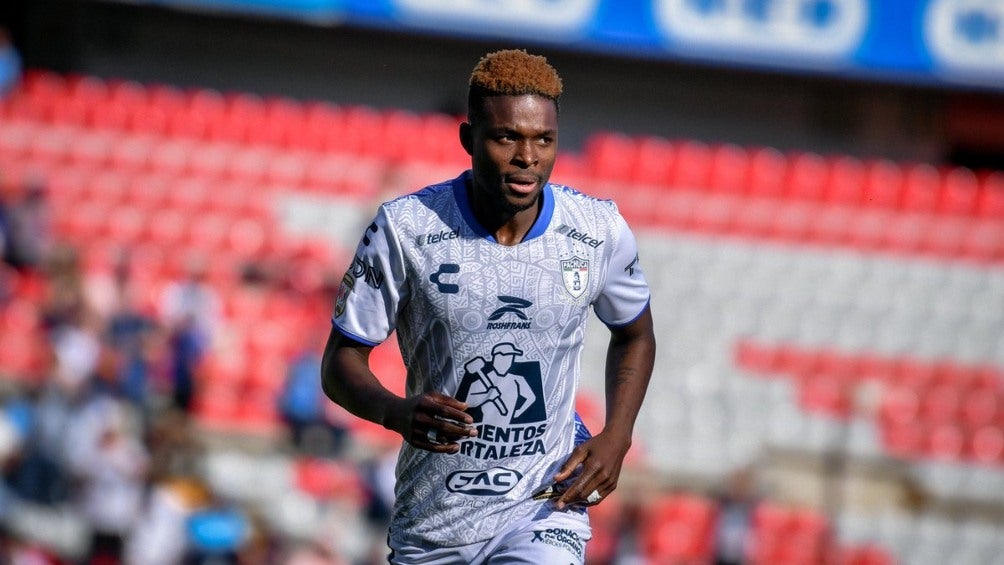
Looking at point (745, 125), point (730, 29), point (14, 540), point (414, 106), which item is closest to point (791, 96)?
point (745, 125)

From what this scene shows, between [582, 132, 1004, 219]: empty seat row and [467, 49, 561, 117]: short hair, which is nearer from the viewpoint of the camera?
[467, 49, 561, 117]: short hair

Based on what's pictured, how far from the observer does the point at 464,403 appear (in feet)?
9.15

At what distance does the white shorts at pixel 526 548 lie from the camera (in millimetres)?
3035

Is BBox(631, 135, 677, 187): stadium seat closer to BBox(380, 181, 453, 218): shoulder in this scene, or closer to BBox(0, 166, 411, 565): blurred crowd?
BBox(0, 166, 411, 565): blurred crowd

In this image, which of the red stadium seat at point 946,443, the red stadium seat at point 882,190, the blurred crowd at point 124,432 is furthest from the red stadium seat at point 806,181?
the blurred crowd at point 124,432

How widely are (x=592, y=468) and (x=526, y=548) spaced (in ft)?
0.87

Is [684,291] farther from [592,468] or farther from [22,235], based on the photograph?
[592,468]

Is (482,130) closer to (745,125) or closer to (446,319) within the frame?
(446,319)

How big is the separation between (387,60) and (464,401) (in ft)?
41.4

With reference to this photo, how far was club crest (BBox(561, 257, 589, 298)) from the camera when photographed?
3.05m

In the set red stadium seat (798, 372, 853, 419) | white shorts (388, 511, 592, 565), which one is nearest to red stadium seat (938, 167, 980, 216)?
red stadium seat (798, 372, 853, 419)

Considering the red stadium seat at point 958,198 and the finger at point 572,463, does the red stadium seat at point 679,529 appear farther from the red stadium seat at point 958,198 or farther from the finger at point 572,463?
the finger at point 572,463

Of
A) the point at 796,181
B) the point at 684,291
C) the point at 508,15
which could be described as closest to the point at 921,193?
the point at 796,181

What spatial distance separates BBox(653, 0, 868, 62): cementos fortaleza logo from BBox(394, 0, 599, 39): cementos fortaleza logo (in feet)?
2.65
